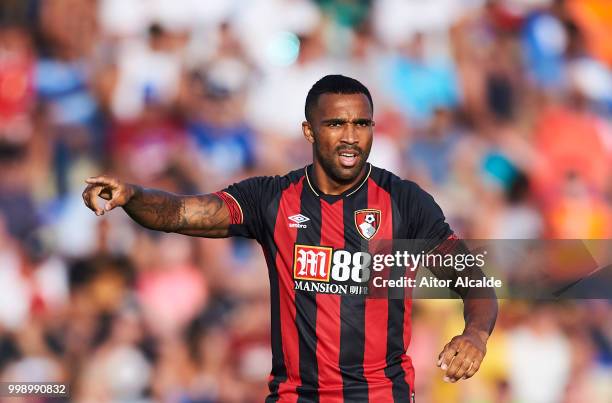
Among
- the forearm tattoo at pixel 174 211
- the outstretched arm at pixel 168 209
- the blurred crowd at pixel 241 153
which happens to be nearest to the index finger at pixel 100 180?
the outstretched arm at pixel 168 209

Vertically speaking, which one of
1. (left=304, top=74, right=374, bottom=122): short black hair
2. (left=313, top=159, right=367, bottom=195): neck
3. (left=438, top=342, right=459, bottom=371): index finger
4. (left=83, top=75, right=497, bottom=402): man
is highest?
(left=304, top=74, right=374, bottom=122): short black hair

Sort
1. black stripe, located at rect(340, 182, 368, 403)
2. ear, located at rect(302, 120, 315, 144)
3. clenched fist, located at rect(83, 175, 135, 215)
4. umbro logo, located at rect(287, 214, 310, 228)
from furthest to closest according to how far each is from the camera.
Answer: ear, located at rect(302, 120, 315, 144)
umbro logo, located at rect(287, 214, 310, 228)
black stripe, located at rect(340, 182, 368, 403)
clenched fist, located at rect(83, 175, 135, 215)

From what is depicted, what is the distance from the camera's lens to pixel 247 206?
4430mm

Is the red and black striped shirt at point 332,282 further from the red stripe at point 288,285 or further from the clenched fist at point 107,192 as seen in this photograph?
the clenched fist at point 107,192

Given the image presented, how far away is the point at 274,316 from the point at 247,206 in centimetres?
54

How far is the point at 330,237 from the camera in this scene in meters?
4.30

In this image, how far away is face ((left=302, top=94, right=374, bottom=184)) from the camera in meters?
4.28

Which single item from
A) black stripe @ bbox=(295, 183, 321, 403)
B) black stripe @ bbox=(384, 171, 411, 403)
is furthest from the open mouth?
black stripe @ bbox=(384, 171, 411, 403)

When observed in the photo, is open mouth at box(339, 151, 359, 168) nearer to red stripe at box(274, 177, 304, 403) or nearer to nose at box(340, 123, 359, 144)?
nose at box(340, 123, 359, 144)

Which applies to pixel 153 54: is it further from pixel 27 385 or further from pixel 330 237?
pixel 330 237

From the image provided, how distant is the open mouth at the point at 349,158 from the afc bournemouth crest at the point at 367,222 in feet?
0.76

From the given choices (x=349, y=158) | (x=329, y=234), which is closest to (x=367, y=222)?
(x=329, y=234)

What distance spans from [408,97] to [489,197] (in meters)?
1.11

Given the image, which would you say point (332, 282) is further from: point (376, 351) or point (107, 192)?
point (107, 192)
